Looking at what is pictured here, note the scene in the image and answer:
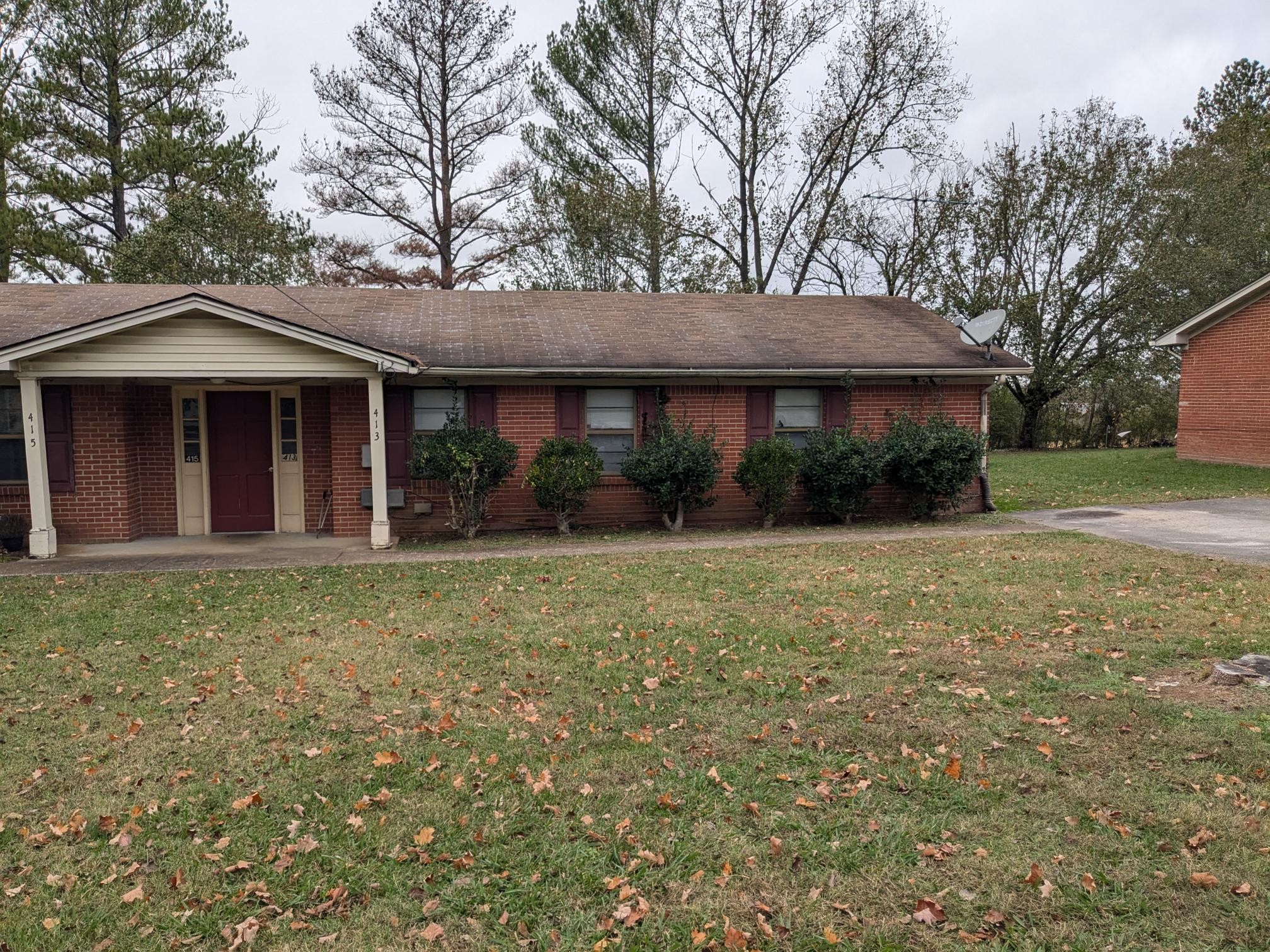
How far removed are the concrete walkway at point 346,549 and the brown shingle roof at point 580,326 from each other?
8.42ft

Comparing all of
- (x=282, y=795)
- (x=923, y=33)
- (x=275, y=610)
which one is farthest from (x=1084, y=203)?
(x=282, y=795)

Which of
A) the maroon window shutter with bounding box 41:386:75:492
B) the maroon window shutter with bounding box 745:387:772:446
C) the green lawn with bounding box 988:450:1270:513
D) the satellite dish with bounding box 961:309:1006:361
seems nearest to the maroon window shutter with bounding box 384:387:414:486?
the maroon window shutter with bounding box 41:386:75:492

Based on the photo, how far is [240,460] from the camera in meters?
12.3

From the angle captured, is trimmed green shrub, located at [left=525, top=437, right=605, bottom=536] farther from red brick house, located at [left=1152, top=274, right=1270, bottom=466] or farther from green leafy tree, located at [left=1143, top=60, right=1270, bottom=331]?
green leafy tree, located at [left=1143, top=60, right=1270, bottom=331]

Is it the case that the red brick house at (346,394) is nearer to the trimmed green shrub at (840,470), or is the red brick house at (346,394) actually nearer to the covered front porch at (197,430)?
the covered front porch at (197,430)

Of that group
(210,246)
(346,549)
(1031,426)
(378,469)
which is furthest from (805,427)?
(1031,426)

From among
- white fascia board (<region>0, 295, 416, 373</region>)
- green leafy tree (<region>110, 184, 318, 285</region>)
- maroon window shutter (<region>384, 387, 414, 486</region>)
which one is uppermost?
green leafy tree (<region>110, 184, 318, 285</region>)

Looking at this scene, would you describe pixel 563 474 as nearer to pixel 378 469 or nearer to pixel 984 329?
pixel 378 469

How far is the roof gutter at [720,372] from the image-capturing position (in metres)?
11.6

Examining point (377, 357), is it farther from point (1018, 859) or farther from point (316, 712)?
point (1018, 859)

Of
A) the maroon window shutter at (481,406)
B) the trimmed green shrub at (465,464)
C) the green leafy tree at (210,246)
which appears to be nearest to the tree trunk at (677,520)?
the trimmed green shrub at (465,464)

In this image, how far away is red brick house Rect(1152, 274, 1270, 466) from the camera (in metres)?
18.5

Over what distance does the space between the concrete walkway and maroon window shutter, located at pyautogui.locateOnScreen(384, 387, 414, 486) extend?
1138mm

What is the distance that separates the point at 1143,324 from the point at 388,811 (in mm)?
30467
